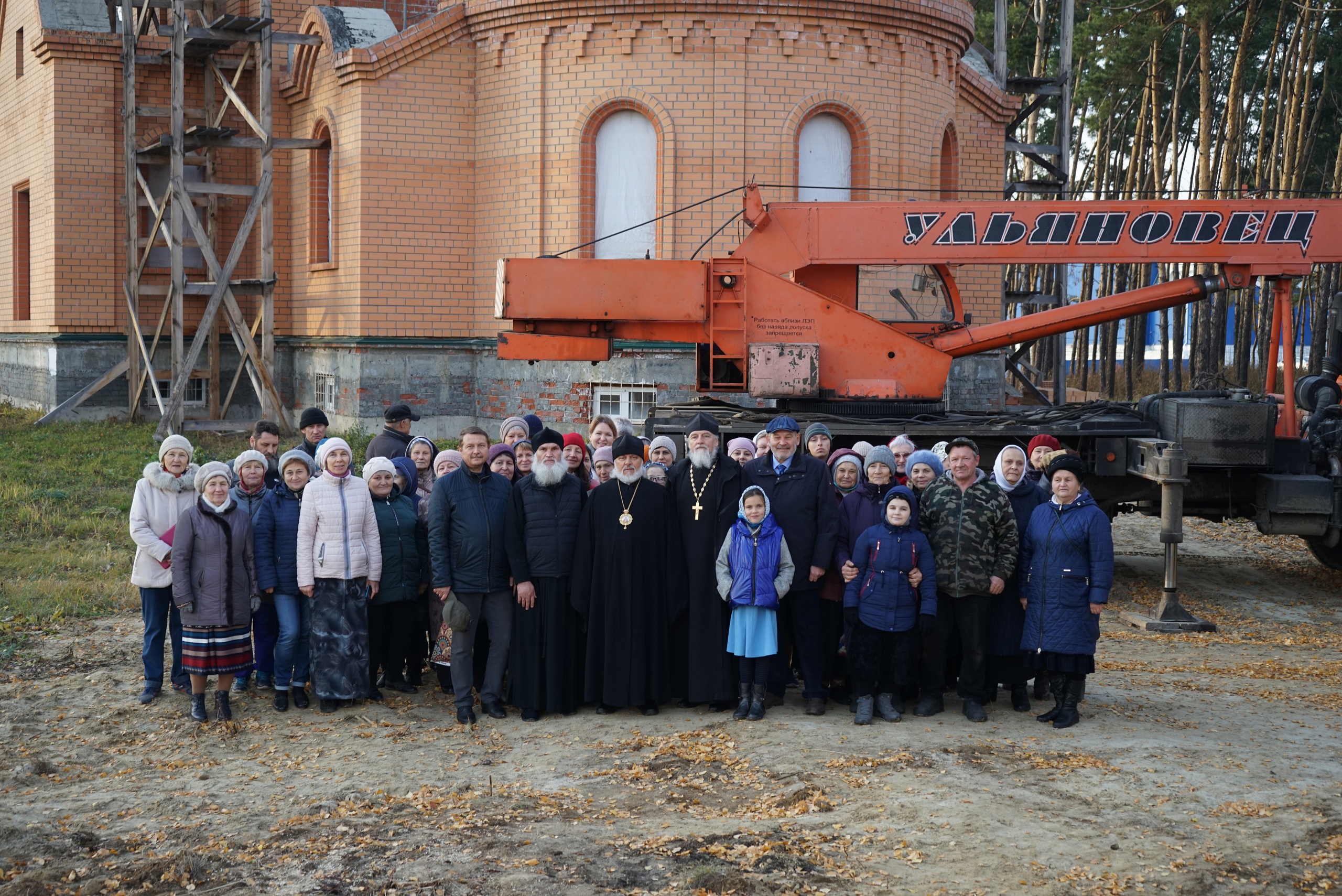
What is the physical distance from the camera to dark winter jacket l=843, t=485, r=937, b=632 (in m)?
6.94

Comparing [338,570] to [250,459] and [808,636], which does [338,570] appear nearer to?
[250,459]

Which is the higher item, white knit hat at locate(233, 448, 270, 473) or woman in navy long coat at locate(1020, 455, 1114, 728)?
white knit hat at locate(233, 448, 270, 473)

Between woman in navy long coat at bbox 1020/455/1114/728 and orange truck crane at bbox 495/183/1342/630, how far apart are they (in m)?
3.55

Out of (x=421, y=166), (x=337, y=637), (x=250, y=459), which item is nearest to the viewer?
(x=337, y=637)

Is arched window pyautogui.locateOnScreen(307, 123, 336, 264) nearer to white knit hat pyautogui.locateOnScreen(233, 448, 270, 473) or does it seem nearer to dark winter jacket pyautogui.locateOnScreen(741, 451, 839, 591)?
white knit hat pyautogui.locateOnScreen(233, 448, 270, 473)

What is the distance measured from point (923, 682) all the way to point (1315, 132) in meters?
29.1

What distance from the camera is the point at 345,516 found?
23.7 feet

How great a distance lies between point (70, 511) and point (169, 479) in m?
6.43

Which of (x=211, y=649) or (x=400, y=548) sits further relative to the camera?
(x=400, y=548)

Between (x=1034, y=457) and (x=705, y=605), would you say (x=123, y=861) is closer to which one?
(x=705, y=605)

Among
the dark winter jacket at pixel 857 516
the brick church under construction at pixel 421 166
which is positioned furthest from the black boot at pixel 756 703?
the brick church under construction at pixel 421 166

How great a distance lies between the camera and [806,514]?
23.5 feet

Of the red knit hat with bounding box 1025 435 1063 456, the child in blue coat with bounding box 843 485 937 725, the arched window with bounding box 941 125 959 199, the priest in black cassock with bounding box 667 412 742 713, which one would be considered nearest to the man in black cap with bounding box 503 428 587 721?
the priest in black cassock with bounding box 667 412 742 713

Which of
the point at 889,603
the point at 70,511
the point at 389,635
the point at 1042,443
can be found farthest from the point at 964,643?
the point at 70,511
